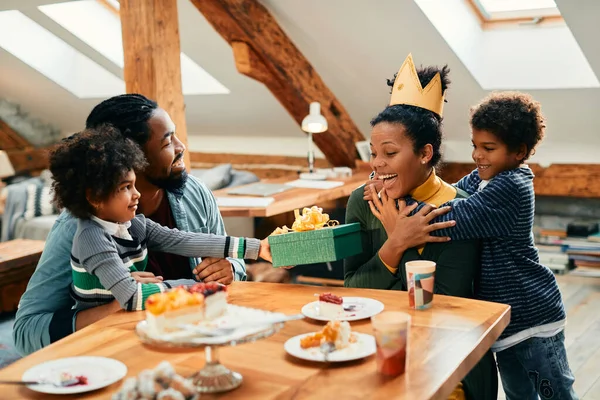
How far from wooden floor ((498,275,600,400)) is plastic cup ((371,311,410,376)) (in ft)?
6.20

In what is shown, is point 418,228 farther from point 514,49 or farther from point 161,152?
point 514,49

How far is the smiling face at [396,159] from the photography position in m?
2.23

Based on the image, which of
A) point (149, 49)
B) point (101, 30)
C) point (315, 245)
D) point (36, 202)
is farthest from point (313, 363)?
point (36, 202)

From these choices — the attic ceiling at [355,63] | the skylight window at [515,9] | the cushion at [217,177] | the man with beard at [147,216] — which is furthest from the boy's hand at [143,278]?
the cushion at [217,177]

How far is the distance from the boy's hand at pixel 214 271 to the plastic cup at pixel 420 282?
0.60m

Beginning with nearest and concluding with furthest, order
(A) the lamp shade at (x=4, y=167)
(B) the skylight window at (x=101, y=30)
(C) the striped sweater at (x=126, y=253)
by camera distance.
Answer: (C) the striped sweater at (x=126, y=253) < (B) the skylight window at (x=101, y=30) < (A) the lamp shade at (x=4, y=167)

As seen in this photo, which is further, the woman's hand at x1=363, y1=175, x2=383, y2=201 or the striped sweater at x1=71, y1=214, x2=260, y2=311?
the woman's hand at x1=363, y1=175, x2=383, y2=201

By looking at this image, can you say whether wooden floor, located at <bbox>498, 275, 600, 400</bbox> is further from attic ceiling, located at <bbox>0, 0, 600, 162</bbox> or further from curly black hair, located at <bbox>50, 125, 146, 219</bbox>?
curly black hair, located at <bbox>50, 125, 146, 219</bbox>

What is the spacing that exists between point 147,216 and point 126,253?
36cm

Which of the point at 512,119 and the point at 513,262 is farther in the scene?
the point at 512,119

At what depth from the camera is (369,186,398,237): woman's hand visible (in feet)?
7.23

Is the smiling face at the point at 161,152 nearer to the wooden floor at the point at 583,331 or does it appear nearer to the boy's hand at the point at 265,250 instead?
the boy's hand at the point at 265,250

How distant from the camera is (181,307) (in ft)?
4.87

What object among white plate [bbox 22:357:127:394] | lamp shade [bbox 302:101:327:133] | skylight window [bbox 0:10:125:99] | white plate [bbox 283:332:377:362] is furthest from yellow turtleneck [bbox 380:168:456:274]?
skylight window [bbox 0:10:125:99]
